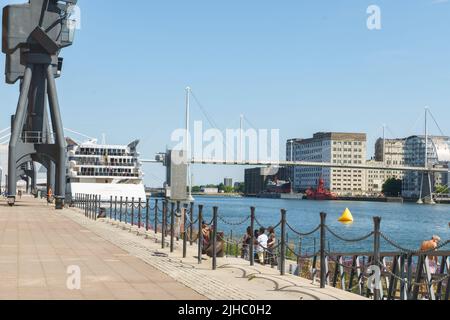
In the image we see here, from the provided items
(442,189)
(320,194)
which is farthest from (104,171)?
(442,189)

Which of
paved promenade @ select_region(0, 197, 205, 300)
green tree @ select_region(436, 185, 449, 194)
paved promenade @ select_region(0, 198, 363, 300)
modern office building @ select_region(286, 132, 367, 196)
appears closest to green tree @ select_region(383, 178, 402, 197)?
green tree @ select_region(436, 185, 449, 194)

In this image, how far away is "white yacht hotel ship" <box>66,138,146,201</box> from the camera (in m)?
78.8

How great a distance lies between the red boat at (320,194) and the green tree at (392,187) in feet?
42.4

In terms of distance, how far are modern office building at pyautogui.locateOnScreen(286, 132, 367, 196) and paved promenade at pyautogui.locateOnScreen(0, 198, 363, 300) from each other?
17189cm

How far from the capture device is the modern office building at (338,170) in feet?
616

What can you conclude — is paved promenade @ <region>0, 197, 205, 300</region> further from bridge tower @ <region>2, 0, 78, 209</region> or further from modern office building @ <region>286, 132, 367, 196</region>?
modern office building @ <region>286, 132, 367, 196</region>

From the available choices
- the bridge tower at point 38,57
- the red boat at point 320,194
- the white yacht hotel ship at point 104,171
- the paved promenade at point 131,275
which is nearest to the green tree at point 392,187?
the red boat at point 320,194

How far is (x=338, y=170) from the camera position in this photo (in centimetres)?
18838

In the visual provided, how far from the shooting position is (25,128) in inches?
1905

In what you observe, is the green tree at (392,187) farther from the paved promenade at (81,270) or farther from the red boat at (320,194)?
the paved promenade at (81,270)

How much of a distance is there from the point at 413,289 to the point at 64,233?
11.2 meters
